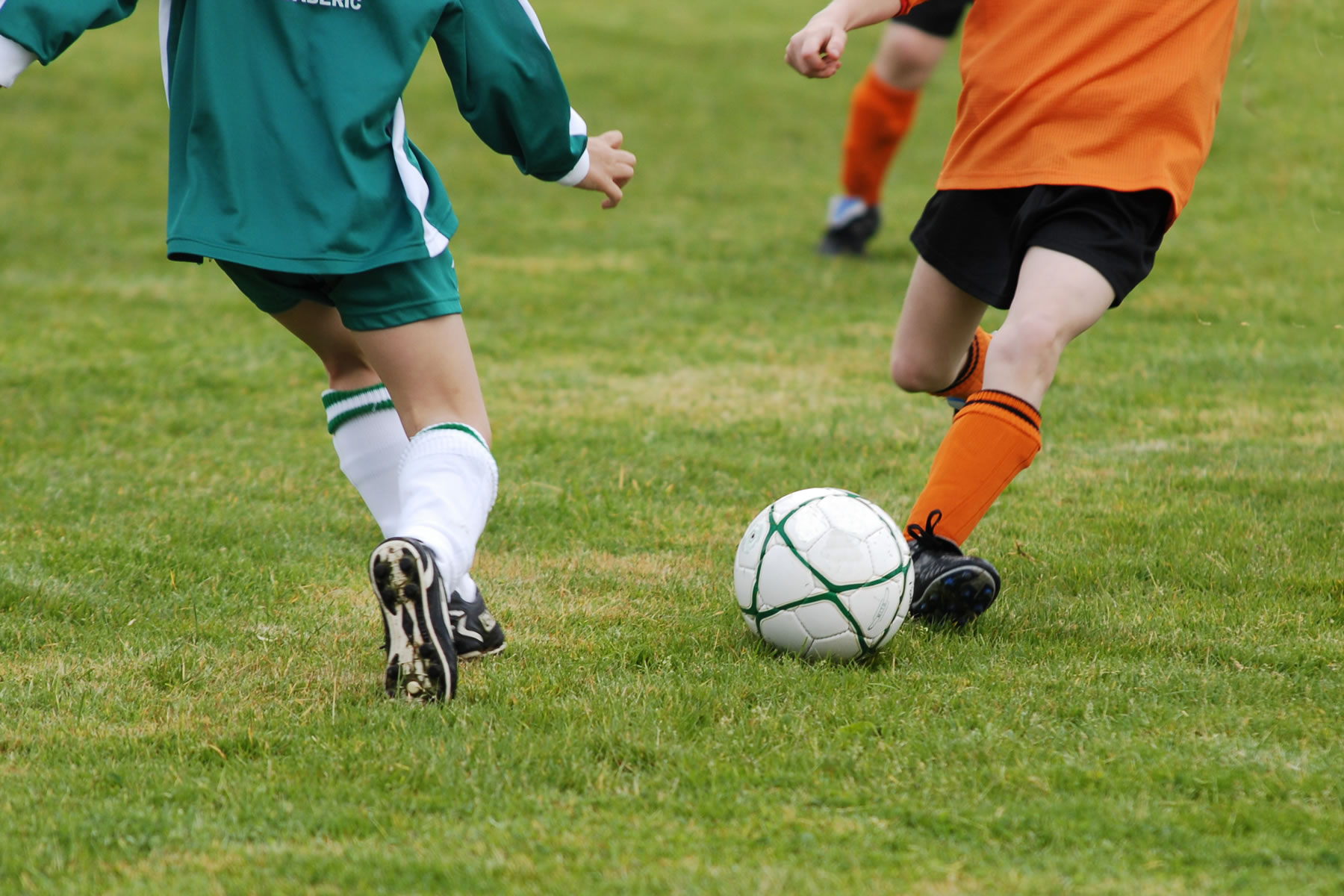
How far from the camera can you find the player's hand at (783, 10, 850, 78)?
11.0ft

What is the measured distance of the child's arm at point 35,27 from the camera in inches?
103

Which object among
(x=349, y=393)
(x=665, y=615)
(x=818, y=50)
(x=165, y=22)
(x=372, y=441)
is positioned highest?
(x=165, y=22)

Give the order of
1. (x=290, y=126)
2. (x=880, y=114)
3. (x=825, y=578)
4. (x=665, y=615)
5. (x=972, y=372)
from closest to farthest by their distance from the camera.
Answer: (x=290, y=126), (x=825, y=578), (x=665, y=615), (x=972, y=372), (x=880, y=114)

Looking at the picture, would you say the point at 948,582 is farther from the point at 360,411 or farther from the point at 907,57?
the point at 907,57

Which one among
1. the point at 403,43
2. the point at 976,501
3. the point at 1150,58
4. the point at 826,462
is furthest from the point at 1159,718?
the point at 826,462

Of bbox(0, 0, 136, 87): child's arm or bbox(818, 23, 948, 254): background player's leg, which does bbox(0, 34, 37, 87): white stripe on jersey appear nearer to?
bbox(0, 0, 136, 87): child's arm

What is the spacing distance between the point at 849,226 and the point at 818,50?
5936 mm

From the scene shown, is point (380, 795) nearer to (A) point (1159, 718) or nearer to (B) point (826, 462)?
(A) point (1159, 718)

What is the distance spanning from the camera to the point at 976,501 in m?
3.46

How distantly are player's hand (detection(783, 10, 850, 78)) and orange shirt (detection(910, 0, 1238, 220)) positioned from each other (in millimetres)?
467

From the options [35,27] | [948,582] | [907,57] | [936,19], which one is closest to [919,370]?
[948,582]

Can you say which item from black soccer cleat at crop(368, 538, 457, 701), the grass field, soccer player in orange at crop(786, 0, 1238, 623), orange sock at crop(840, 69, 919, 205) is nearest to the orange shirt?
soccer player in orange at crop(786, 0, 1238, 623)

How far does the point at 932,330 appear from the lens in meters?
3.92

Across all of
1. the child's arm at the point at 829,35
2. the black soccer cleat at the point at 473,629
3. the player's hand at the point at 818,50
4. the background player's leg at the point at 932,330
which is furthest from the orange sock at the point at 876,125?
the black soccer cleat at the point at 473,629
